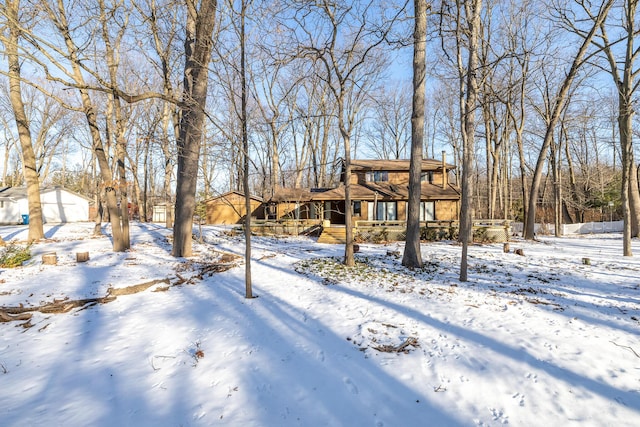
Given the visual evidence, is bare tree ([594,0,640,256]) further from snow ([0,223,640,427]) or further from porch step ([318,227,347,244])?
porch step ([318,227,347,244])

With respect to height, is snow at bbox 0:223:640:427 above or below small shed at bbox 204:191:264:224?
below

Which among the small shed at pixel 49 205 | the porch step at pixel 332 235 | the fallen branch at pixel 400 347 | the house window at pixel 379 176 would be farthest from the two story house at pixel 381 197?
the small shed at pixel 49 205

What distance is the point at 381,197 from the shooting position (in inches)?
818

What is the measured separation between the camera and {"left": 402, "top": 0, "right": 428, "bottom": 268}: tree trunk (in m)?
8.90

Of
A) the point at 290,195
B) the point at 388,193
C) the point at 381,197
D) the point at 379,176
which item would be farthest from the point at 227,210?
the point at 388,193

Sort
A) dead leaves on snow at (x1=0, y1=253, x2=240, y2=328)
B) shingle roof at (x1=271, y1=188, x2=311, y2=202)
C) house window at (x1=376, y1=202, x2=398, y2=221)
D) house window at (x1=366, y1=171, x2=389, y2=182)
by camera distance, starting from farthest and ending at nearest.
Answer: house window at (x1=366, y1=171, x2=389, y2=182), house window at (x1=376, y1=202, x2=398, y2=221), shingle roof at (x1=271, y1=188, x2=311, y2=202), dead leaves on snow at (x1=0, y1=253, x2=240, y2=328)

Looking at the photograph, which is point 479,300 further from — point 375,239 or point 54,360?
point 375,239

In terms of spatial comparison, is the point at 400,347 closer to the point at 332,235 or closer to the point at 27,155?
the point at 332,235

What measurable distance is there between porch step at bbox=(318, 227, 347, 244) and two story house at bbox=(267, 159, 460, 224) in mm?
4363

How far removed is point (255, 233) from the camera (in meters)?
18.6

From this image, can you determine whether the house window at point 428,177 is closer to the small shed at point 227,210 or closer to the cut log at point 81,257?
→ the small shed at point 227,210

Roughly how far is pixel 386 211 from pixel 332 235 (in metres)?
7.34

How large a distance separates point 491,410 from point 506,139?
3110 centimetres

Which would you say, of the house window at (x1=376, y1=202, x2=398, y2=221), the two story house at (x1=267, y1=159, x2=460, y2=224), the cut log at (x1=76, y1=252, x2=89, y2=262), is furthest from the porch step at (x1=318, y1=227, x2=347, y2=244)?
the cut log at (x1=76, y1=252, x2=89, y2=262)
